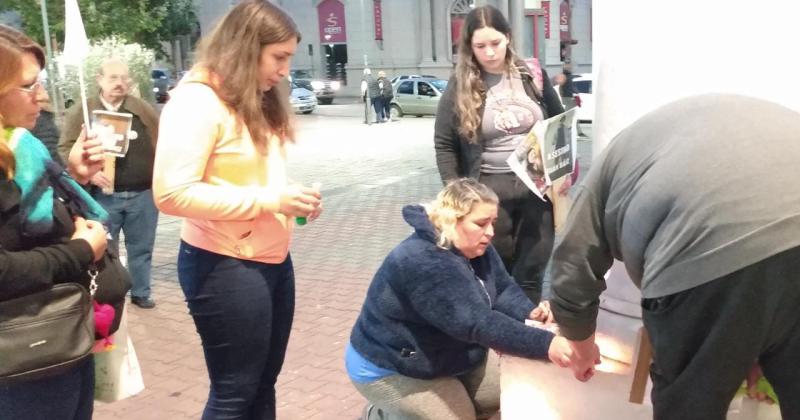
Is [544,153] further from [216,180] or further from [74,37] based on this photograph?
[74,37]

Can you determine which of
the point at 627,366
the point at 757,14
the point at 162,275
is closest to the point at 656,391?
the point at 627,366

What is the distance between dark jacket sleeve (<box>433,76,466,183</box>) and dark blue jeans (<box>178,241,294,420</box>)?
4.17 ft

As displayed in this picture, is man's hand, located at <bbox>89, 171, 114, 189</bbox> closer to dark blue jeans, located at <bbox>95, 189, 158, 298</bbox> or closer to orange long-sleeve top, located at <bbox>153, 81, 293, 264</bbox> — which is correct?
dark blue jeans, located at <bbox>95, 189, 158, 298</bbox>

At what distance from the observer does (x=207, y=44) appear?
8.07 feet

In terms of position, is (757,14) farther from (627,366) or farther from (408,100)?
(408,100)

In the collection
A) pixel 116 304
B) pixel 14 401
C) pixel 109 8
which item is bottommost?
pixel 14 401

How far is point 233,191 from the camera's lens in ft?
7.86

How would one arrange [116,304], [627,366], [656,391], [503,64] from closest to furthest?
[656,391] → [116,304] → [627,366] → [503,64]

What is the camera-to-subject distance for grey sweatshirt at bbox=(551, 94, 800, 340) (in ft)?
5.10

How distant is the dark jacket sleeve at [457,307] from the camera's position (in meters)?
2.68

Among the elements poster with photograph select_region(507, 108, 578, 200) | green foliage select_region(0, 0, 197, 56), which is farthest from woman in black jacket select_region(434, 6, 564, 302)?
green foliage select_region(0, 0, 197, 56)

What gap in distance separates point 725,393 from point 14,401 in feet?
5.70

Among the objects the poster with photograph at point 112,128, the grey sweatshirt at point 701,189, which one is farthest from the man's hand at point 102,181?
the grey sweatshirt at point 701,189

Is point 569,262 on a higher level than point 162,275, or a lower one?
higher
